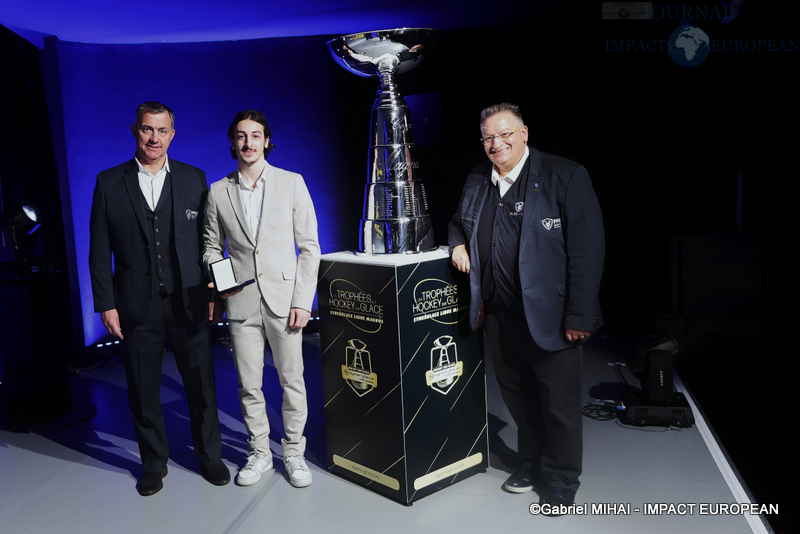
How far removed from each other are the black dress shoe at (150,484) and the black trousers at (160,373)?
0.03 meters

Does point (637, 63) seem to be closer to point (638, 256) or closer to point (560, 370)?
point (638, 256)

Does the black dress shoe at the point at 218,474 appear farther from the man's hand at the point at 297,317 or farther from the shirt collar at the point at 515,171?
the shirt collar at the point at 515,171

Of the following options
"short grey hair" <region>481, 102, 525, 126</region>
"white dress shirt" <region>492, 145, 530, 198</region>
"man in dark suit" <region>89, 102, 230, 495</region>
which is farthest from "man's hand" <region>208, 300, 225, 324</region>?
"short grey hair" <region>481, 102, 525, 126</region>

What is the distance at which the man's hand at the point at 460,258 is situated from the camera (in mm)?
2635

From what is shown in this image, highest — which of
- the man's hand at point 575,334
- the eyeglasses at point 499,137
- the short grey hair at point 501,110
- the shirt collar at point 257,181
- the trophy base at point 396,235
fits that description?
the short grey hair at point 501,110

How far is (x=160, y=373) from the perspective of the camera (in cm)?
283

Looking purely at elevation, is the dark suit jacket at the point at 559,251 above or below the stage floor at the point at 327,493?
above

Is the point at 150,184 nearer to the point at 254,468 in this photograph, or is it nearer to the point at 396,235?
the point at 396,235

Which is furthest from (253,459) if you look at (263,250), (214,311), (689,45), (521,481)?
(689,45)

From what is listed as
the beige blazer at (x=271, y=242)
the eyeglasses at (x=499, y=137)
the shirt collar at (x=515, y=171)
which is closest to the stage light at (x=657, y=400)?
the shirt collar at (x=515, y=171)

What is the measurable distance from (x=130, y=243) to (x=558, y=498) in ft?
7.27

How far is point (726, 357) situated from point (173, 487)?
420 centimetres

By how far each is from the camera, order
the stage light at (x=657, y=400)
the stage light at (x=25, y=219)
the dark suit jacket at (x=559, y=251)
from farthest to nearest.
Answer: the stage light at (x=25, y=219)
the stage light at (x=657, y=400)
the dark suit jacket at (x=559, y=251)

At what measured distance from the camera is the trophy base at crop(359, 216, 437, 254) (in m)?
2.70
